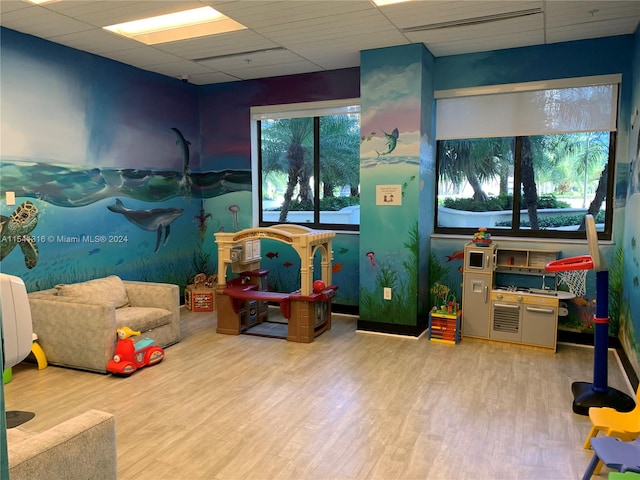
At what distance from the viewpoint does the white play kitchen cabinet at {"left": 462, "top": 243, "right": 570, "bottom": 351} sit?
460 cm

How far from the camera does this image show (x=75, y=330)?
4074 millimetres

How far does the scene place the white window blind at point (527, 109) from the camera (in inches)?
182

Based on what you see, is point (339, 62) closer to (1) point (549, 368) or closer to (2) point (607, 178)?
(2) point (607, 178)

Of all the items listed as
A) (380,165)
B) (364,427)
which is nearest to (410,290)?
(380,165)

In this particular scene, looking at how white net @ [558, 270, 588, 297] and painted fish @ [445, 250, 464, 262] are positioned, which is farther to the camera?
painted fish @ [445, 250, 464, 262]

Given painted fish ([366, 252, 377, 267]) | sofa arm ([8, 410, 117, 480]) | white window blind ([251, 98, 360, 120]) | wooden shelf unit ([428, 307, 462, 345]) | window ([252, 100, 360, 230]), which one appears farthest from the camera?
window ([252, 100, 360, 230])

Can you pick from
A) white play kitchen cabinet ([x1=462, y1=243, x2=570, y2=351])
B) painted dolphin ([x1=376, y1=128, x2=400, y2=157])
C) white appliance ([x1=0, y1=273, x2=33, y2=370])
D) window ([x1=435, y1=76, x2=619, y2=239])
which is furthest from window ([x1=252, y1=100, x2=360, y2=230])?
white appliance ([x1=0, y1=273, x2=33, y2=370])

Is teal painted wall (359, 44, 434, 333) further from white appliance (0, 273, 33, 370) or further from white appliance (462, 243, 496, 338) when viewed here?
white appliance (0, 273, 33, 370)

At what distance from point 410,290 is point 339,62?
2.61 metres

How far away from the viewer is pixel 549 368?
412 centimetres

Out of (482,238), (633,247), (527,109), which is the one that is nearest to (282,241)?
(482,238)

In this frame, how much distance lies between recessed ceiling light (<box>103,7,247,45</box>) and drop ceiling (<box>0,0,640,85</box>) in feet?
0.30

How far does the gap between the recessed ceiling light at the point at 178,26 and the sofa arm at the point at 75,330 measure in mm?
2449

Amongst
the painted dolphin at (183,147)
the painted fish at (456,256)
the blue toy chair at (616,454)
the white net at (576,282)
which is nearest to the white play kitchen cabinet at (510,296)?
the white net at (576,282)
